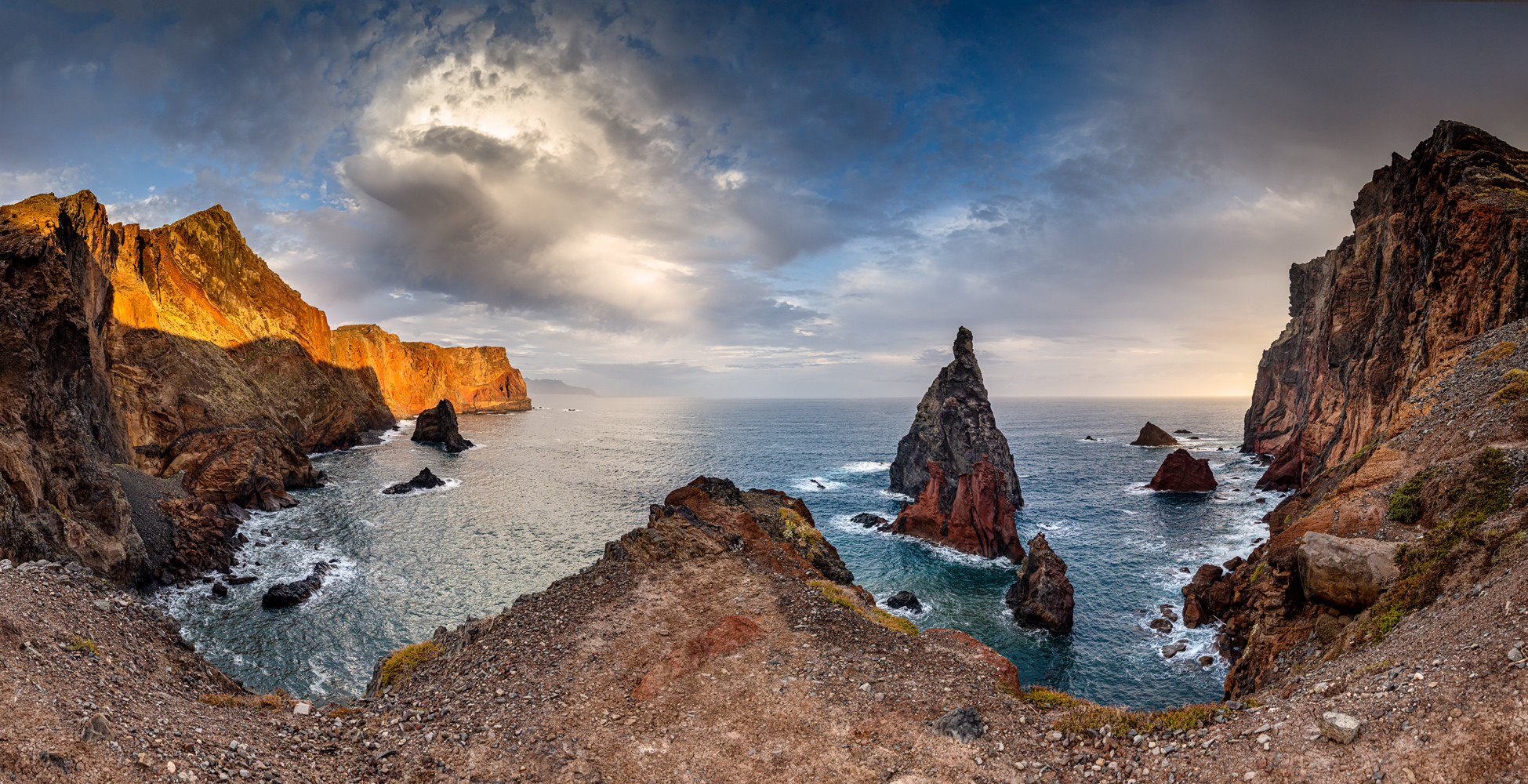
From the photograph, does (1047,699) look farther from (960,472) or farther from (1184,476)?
(1184,476)

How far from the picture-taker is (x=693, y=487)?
30.7 m

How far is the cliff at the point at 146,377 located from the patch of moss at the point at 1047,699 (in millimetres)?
33815

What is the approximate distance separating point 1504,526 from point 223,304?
127 meters

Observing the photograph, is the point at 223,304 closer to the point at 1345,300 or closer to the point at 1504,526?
the point at 1504,526

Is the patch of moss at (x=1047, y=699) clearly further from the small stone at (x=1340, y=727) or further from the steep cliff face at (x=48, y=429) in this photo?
the steep cliff face at (x=48, y=429)

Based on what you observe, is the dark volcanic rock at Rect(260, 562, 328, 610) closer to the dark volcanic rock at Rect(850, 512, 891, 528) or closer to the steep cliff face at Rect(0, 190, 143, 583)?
the steep cliff face at Rect(0, 190, 143, 583)

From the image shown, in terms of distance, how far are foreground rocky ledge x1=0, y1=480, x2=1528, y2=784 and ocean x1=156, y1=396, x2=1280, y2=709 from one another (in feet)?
59.6

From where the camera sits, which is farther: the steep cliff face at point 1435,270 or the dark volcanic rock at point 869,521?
the dark volcanic rock at point 869,521

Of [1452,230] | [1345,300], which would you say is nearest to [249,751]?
[1452,230]

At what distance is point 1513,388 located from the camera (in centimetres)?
2028

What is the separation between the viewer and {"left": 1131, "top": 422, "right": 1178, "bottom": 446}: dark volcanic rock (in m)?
123

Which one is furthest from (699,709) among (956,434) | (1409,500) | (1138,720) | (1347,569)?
(956,434)

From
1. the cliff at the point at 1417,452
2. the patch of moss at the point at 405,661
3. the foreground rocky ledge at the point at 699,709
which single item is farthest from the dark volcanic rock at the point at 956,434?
the patch of moss at the point at 405,661

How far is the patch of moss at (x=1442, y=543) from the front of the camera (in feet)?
40.9
